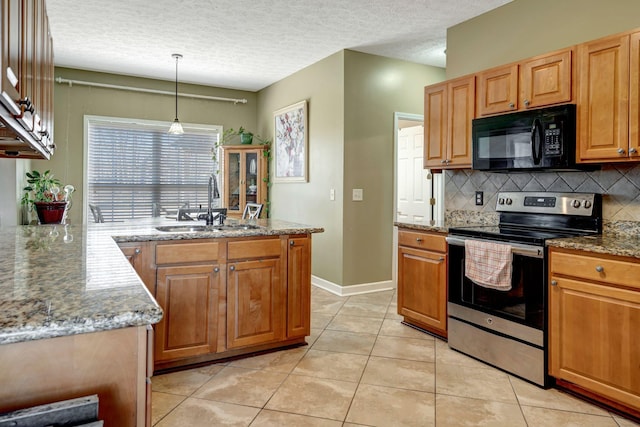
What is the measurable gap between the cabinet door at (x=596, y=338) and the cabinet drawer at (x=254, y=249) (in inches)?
65.2

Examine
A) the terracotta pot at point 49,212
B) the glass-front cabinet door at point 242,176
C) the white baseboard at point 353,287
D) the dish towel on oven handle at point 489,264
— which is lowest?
the white baseboard at point 353,287

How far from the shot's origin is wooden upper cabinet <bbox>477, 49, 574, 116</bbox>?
2.67 m

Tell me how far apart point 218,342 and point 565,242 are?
2090 mm

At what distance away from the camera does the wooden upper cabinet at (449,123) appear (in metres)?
3.31

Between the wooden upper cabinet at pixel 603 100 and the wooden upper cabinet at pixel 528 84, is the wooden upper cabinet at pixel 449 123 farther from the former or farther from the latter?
the wooden upper cabinet at pixel 603 100

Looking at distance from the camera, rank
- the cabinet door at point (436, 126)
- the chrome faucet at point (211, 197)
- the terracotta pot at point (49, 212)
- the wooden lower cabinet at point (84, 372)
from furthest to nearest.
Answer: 1. the terracotta pot at point (49, 212)
2. the cabinet door at point (436, 126)
3. the chrome faucet at point (211, 197)
4. the wooden lower cabinet at point (84, 372)

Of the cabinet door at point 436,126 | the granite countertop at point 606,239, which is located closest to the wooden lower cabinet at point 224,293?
the granite countertop at point 606,239

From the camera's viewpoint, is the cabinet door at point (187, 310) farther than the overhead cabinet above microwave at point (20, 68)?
Yes

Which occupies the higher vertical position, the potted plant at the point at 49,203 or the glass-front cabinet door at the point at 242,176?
the glass-front cabinet door at the point at 242,176

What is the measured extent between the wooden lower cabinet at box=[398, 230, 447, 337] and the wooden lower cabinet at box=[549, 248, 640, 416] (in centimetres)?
85

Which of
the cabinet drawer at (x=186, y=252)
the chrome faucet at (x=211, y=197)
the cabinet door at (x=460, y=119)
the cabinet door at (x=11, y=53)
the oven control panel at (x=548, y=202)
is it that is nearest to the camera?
the cabinet door at (x=11, y=53)

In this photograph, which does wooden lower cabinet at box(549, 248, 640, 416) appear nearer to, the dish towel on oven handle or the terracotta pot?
the dish towel on oven handle

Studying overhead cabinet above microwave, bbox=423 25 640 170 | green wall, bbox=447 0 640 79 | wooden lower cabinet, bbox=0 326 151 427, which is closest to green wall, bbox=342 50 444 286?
green wall, bbox=447 0 640 79

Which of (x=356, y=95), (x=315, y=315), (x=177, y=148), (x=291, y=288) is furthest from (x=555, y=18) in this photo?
(x=177, y=148)
